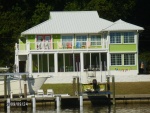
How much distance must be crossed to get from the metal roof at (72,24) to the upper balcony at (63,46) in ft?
6.59

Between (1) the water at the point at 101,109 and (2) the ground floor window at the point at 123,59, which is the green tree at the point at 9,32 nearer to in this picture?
(2) the ground floor window at the point at 123,59

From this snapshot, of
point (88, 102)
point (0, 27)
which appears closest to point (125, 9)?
point (0, 27)

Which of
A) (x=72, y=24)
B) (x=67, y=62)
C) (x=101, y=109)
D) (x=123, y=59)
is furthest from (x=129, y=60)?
(x=101, y=109)

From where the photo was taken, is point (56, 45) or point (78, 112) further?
point (56, 45)

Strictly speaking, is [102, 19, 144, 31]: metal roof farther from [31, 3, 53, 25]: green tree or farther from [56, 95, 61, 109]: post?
[56, 95, 61, 109]: post

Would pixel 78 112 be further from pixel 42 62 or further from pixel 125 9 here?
pixel 125 9

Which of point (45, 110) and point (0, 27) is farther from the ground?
point (0, 27)

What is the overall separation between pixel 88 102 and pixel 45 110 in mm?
4477

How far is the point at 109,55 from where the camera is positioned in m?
75.8

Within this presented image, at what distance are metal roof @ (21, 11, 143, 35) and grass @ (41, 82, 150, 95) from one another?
1133cm

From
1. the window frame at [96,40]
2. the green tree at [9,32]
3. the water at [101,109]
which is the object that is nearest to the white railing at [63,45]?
the window frame at [96,40]

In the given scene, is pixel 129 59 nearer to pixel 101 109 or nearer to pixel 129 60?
pixel 129 60

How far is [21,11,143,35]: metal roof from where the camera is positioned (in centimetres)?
7994

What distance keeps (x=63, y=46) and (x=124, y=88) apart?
1442 centimetres
